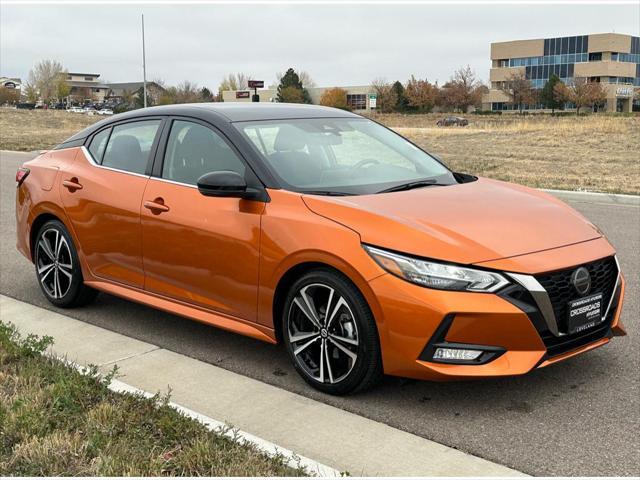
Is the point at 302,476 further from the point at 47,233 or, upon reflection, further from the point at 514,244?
the point at 47,233

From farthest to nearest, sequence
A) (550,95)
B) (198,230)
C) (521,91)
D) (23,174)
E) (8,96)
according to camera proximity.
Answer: (8,96)
(521,91)
(550,95)
(23,174)
(198,230)

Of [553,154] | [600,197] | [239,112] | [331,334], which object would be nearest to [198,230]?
[239,112]

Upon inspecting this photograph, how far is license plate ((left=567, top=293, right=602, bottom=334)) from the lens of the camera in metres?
3.92

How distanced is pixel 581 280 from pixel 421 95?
315 feet

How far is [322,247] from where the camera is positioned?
4047 mm

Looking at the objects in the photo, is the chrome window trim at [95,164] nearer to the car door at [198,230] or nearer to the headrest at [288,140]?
the car door at [198,230]

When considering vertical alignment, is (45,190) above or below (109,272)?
above

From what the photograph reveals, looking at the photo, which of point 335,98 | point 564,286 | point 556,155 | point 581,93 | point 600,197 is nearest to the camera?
point 564,286

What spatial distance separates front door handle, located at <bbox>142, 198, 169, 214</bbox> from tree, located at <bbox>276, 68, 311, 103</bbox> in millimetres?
101262

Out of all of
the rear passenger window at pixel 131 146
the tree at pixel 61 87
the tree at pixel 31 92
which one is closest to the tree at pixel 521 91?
the tree at pixel 61 87

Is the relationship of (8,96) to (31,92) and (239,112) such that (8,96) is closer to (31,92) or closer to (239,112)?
(31,92)

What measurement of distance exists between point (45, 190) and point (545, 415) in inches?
164

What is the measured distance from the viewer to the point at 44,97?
113875 mm

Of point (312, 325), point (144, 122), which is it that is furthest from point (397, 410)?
point (144, 122)
